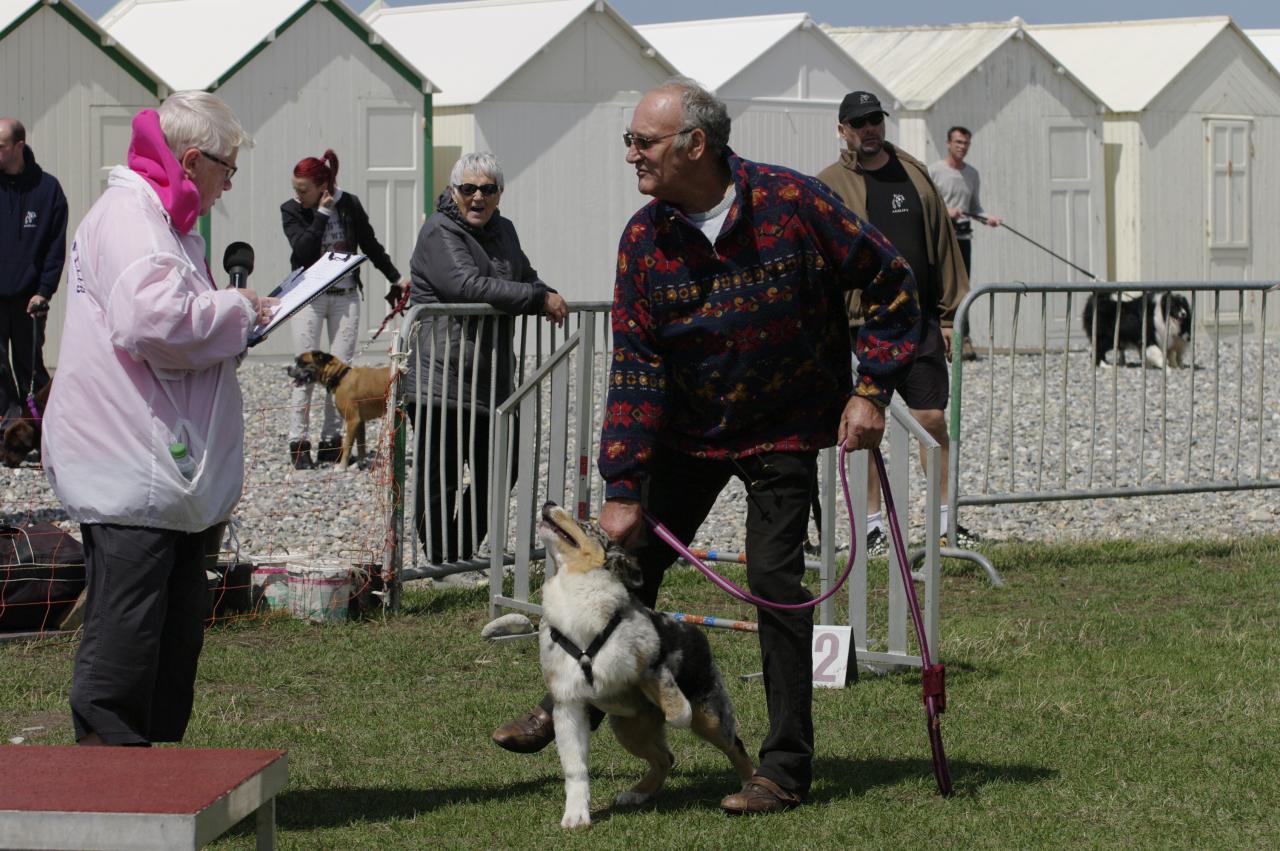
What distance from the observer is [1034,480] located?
12.4 metres

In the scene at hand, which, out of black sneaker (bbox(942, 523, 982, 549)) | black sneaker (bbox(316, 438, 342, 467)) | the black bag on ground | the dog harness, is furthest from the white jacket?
black sneaker (bbox(316, 438, 342, 467))

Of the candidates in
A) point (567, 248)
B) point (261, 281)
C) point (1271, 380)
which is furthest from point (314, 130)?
point (1271, 380)

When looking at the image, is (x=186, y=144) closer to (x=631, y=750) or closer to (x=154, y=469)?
Answer: (x=154, y=469)

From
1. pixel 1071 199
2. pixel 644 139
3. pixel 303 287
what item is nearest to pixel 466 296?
pixel 303 287

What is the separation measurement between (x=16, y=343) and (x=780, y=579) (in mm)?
7767

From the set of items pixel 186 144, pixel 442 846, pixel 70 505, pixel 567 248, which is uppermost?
pixel 567 248

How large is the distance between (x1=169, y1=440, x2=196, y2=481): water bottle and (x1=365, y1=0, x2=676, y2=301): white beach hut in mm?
15124

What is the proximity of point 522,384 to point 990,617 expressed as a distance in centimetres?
220

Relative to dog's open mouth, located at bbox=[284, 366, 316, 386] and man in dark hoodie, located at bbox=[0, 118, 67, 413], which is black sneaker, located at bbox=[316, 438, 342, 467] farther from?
man in dark hoodie, located at bbox=[0, 118, 67, 413]

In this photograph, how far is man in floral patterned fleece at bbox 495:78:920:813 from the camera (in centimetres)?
450

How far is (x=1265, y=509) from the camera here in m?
10.8

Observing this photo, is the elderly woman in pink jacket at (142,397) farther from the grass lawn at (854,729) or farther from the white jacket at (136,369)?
the grass lawn at (854,729)

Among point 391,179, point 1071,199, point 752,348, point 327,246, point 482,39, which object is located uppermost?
point 482,39

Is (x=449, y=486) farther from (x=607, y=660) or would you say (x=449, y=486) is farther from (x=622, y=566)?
(x=607, y=660)
